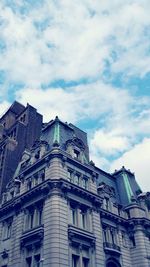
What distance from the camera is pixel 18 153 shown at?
180ft

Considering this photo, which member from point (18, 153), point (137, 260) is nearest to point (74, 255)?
point (137, 260)

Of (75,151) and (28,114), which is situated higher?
(28,114)

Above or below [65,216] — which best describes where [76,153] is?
above

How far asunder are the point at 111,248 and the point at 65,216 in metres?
9.51

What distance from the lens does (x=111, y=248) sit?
39906mm

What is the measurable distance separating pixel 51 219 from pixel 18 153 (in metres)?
23.4

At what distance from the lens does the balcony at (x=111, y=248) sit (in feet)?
128

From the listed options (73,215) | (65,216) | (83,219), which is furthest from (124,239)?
(65,216)

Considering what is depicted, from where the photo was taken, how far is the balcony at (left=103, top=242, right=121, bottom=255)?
39.0 metres

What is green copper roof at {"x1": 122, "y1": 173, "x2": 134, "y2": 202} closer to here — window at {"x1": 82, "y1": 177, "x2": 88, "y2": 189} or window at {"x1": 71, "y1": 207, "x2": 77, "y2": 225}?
window at {"x1": 82, "y1": 177, "x2": 88, "y2": 189}

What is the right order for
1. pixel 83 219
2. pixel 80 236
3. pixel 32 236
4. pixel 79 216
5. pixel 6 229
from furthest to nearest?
pixel 6 229, pixel 83 219, pixel 79 216, pixel 80 236, pixel 32 236

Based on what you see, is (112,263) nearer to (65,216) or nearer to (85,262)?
(85,262)

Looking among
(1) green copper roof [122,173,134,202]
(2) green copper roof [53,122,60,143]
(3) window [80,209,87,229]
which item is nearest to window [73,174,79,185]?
(3) window [80,209,87,229]

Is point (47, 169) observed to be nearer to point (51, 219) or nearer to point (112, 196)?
point (51, 219)
